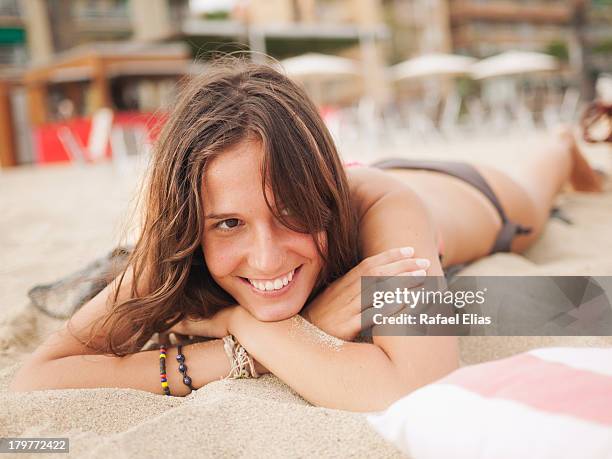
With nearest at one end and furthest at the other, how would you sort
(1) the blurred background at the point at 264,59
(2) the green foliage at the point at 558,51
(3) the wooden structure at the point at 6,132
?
(1) the blurred background at the point at 264,59
(3) the wooden structure at the point at 6,132
(2) the green foliage at the point at 558,51

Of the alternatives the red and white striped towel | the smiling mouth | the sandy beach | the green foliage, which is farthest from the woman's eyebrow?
the green foliage

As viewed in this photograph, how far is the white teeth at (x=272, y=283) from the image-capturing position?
1.53 metres

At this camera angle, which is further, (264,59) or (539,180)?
(539,180)

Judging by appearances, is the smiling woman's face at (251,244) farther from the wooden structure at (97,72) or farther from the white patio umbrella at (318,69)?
the white patio umbrella at (318,69)

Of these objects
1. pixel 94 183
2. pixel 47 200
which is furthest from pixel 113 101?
pixel 47 200

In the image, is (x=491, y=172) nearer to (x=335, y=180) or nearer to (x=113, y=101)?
(x=335, y=180)

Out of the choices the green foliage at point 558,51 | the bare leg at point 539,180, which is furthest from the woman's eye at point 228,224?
the green foliage at point 558,51

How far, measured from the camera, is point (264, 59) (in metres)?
2.24

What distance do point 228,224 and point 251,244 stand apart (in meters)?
0.08

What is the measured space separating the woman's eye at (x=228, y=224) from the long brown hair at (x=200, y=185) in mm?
54

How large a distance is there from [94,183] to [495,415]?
868 centimetres

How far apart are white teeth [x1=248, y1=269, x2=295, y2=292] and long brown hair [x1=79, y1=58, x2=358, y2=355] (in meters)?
0.12

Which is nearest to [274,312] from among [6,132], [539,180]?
[539,180]

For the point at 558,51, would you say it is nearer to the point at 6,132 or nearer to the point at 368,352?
the point at 6,132
